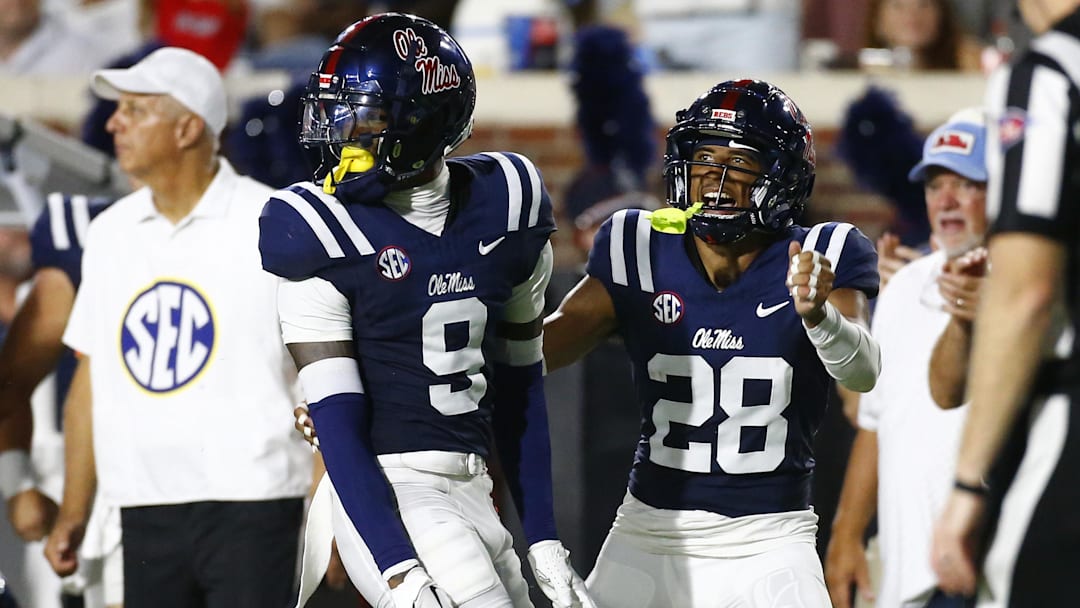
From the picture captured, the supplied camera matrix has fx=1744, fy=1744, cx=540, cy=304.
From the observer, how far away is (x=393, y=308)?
137 inches

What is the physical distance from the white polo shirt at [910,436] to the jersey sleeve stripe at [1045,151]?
2.07 m

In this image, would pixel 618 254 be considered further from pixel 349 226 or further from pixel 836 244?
pixel 349 226

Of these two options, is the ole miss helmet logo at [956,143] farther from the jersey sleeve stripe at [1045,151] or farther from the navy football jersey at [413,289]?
Result: the jersey sleeve stripe at [1045,151]

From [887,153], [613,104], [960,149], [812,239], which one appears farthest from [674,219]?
[613,104]

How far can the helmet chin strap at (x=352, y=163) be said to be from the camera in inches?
137

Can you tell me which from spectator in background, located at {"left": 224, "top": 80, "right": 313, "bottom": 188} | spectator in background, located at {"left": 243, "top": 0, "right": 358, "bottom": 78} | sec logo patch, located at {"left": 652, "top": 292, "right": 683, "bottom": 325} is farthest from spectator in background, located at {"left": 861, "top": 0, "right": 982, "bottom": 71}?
sec logo patch, located at {"left": 652, "top": 292, "right": 683, "bottom": 325}

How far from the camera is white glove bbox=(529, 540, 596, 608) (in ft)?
11.6

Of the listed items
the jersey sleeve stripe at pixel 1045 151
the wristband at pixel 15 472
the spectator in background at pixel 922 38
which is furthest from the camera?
the spectator in background at pixel 922 38

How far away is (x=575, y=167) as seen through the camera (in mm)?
9328

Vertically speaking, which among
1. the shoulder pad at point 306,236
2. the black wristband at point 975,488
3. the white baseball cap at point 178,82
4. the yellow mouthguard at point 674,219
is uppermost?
the white baseball cap at point 178,82

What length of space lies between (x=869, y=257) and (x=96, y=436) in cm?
233

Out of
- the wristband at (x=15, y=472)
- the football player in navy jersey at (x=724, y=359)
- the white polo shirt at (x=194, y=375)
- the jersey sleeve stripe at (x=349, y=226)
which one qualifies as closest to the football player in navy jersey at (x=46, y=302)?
the wristband at (x=15, y=472)

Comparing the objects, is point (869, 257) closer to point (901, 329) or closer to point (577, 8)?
point (901, 329)

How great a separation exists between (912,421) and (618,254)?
1.29 m
